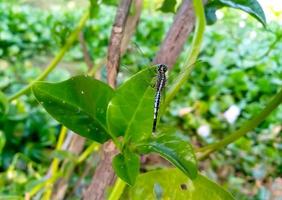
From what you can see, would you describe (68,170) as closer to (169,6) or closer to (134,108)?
(169,6)

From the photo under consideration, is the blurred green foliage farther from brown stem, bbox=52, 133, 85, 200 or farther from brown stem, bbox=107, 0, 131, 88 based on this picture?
brown stem, bbox=107, 0, 131, 88

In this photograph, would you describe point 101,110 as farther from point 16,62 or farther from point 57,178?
point 16,62

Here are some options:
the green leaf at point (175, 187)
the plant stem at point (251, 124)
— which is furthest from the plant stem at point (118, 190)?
the plant stem at point (251, 124)

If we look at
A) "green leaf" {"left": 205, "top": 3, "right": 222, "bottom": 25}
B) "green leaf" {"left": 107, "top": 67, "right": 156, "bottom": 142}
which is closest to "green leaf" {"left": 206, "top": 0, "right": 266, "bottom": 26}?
"green leaf" {"left": 205, "top": 3, "right": 222, "bottom": 25}

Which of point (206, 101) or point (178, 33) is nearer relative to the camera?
point (178, 33)

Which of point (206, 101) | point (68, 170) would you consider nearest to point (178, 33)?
point (68, 170)

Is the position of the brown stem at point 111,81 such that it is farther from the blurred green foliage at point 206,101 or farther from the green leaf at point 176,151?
the blurred green foliage at point 206,101
